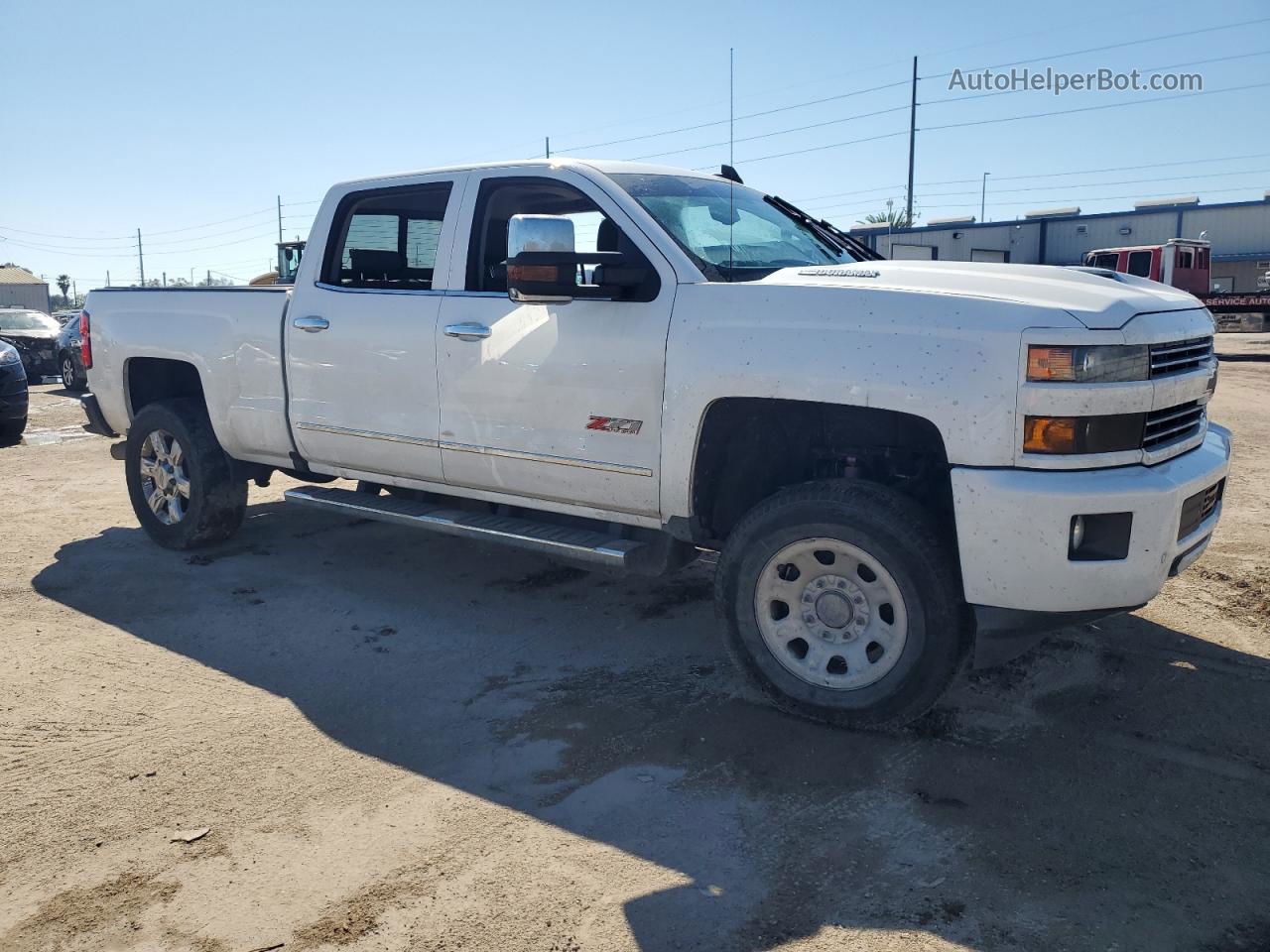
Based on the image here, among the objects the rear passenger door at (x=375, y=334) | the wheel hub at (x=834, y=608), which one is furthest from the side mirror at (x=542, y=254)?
the wheel hub at (x=834, y=608)

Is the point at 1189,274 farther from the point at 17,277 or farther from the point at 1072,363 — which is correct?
the point at 17,277

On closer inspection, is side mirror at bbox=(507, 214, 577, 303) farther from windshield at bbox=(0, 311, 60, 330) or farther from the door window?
windshield at bbox=(0, 311, 60, 330)

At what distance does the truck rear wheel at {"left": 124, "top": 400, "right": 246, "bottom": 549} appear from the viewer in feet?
19.5

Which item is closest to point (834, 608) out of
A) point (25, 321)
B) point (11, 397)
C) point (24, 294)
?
point (11, 397)

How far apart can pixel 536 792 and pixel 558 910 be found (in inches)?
25.5

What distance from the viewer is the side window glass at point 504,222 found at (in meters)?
4.70

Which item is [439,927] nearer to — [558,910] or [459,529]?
[558,910]

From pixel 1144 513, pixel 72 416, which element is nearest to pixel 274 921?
pixel 1144 513

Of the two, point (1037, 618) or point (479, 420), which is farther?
point (479, 420)

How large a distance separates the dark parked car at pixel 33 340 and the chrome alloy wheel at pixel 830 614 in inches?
746

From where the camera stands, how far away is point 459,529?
4746mm

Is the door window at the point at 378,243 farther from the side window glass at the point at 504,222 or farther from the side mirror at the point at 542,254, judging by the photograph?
the side mirror at the point at 542,254

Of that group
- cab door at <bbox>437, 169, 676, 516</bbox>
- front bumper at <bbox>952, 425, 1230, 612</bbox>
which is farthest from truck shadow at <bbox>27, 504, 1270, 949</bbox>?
cab door at <bbox>437, 169, 676, 516</bbox>

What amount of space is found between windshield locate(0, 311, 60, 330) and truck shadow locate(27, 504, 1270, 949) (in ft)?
52.2
